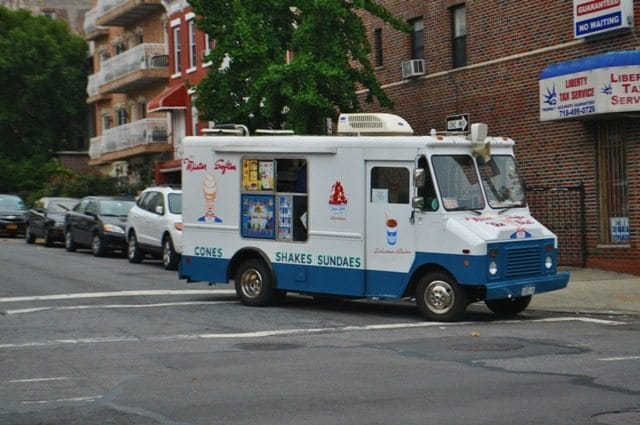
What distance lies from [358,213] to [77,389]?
7.30m

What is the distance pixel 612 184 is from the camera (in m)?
23.4

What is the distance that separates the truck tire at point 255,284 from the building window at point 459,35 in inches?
442

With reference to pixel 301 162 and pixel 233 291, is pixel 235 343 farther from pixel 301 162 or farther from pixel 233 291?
pixel 233 291

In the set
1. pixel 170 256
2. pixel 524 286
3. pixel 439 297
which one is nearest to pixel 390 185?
pixel 439 297

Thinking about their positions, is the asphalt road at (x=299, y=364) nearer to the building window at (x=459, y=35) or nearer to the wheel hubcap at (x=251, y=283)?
the wheel hubcap at (x=251, y=283)

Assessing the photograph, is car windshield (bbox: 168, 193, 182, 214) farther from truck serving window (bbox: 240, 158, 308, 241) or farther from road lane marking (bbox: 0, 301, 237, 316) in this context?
truck serving window (bbox: 240, 158, 308, 241)

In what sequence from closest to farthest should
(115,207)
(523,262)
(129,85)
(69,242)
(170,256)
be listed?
A: (523,262), (170,256), (115,207), (69,242), (129,85)

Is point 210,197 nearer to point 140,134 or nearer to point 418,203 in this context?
point 418,203

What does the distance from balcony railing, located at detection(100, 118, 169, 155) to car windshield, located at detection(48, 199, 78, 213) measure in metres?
12.6

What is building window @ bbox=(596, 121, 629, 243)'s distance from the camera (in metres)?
23.0

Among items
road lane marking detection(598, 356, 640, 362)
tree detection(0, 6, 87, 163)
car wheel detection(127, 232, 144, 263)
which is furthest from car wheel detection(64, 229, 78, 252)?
tree detection(0, 6, 87, 163)

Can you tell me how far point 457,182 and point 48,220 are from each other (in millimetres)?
21628

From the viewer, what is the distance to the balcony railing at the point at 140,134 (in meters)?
50.2

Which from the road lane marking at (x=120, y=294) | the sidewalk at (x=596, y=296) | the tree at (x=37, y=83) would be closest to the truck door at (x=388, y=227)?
the sidewalk at (x=596, y=296)
